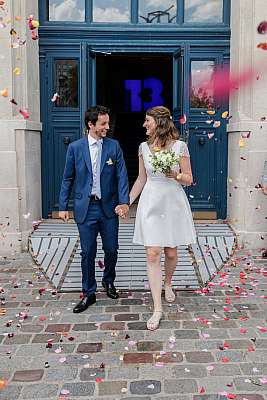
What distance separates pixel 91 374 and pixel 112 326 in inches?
40.8

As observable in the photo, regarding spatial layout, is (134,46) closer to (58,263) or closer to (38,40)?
(38,40)

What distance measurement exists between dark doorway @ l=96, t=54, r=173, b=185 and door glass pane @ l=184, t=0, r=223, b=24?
858 cm

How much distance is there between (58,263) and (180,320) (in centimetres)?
247

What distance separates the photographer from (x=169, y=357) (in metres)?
4.65

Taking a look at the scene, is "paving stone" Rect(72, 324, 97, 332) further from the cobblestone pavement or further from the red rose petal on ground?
the red rose petal on ground

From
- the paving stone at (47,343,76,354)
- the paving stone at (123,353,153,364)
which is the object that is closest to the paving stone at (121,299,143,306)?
the paving stone at (47,343,76,354)

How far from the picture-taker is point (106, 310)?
19.2ft

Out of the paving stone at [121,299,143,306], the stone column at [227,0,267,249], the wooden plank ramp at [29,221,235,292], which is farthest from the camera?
the stone column at [227,0,267,249]

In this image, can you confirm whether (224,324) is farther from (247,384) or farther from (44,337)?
(44,337)

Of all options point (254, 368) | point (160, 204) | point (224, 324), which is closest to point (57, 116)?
point (160, 204)

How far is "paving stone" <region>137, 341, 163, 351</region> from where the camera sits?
15.8 feet

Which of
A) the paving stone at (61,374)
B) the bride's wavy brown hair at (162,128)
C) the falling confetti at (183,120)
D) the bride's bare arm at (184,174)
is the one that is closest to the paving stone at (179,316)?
the bride's bare arm at (184,174)

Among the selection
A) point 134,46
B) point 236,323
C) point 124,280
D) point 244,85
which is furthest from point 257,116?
point 236,323

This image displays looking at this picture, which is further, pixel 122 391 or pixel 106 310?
pixel 106 310
